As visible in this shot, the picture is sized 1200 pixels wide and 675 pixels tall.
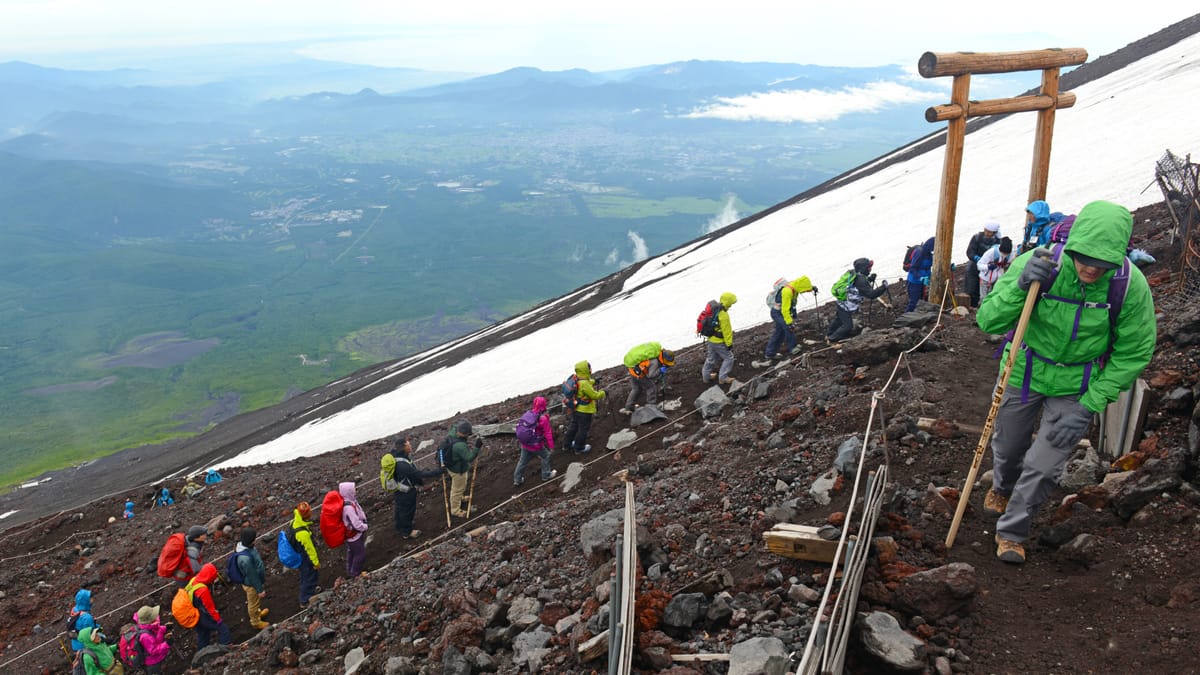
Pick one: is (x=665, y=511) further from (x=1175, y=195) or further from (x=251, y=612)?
(x=1175, y=195)

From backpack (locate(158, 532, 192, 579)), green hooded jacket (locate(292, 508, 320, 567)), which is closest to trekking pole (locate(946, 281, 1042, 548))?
green hooded jacket (locate(292, 508, 320, 567))

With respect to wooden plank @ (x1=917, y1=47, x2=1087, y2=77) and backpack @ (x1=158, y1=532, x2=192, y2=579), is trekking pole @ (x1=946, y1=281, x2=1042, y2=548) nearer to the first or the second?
wooden plank @ (x1=917, y1=47, x2=1087, y2=77)

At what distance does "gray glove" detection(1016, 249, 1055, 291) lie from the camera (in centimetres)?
520

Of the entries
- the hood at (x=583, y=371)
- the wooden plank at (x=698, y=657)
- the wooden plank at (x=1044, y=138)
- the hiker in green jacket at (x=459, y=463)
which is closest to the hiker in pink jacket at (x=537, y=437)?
the hiker in green jacket at (x=459, y=463)

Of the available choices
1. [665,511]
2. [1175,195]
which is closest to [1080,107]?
[1175,195]

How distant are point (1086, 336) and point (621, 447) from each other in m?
8.93

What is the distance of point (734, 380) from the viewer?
1461 centimetres

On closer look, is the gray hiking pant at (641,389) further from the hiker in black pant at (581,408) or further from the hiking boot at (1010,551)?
the hiking boot at (1010,551)

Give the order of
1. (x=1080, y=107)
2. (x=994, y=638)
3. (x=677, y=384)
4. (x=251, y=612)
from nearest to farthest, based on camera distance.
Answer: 1. (x=994, y=638)
2. (x=251, y=612)
3. (x=677, y=384)
4. (x=1080, y=107)

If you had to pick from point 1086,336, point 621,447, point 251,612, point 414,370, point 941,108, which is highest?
point 941,108

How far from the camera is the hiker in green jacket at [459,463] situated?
42.9 ft

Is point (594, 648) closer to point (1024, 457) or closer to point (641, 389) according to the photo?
point (1024, 457)

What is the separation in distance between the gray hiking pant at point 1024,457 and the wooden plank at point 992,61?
8.54m

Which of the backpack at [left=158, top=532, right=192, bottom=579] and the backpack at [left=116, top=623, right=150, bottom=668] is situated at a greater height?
the backpack at [left=158, top=532, right=192, bottom=579]
